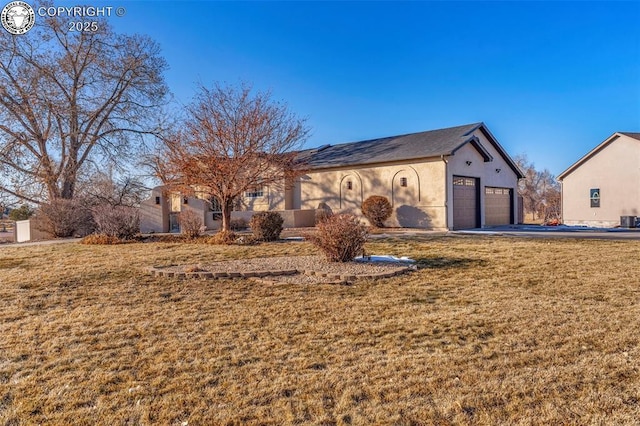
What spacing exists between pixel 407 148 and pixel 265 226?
34.3 ft

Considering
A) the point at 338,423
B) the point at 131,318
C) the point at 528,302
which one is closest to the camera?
the point at 338,423

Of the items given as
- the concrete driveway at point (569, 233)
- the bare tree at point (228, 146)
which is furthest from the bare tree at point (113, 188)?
the concrete driveway at point (569, 233)

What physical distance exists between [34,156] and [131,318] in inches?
832

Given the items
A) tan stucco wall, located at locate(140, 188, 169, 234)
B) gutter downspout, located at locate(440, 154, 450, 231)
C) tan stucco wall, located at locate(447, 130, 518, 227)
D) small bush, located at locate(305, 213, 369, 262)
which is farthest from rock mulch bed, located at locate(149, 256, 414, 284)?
tan stucco wall, located at locate(140, 188, 169, 234)

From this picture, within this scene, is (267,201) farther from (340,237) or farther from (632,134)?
(632,134)

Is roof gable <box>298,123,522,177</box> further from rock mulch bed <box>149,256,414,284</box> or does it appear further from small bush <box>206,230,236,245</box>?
rock mulch bed <box>149,256,414,284</box>

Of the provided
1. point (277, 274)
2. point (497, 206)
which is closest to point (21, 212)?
point (277, 274)

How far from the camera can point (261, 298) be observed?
20.9 feet

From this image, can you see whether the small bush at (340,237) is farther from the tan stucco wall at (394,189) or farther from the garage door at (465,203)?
the garage door at (465,203)

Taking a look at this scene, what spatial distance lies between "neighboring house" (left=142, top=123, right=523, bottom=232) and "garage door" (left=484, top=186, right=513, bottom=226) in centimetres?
6

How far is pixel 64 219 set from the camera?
57.8 ft

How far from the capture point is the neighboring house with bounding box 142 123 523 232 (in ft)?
63.3

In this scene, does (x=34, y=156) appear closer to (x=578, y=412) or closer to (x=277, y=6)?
(x=277, y=6)

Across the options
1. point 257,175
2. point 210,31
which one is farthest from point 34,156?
point 257,175
